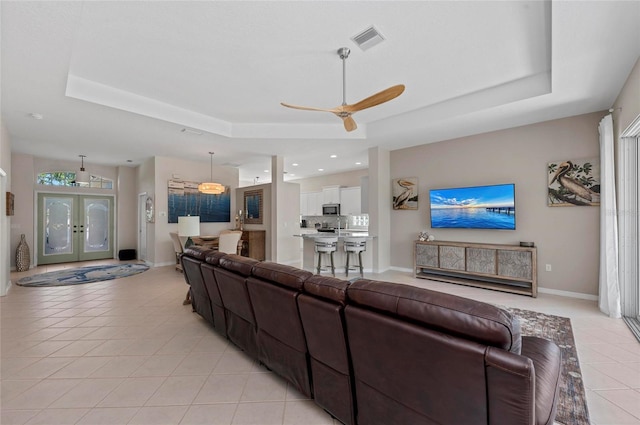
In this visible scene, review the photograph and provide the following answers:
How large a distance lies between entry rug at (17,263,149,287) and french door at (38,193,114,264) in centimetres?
150

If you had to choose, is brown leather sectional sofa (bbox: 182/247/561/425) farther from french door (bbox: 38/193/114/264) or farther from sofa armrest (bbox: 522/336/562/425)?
french door (bbox: 38/193/114/264)

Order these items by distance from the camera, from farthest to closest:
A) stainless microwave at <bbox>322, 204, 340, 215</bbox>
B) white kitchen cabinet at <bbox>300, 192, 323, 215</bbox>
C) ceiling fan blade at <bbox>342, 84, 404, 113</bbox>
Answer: white kitchen cabinet at <bbox>300, 192, 323, 215</bbox> < stainless microwave at <bbox>322, 204, 340, 215</bbox> < ceiling fan blade at <bbox>342, 84, 404, 113</bbox>

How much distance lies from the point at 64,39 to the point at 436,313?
3.48 metres

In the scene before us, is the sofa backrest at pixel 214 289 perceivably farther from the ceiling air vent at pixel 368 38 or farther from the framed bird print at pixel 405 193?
the framed bird print at pixel 405 193

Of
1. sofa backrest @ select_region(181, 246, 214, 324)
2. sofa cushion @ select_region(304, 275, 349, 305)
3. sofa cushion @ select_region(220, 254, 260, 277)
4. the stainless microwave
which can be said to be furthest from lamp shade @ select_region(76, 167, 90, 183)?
sofa cushion @ select_region(304, 275, 349, 305)

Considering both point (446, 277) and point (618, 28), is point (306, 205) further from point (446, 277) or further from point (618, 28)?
point (618, 28)

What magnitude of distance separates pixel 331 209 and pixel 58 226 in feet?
25.3

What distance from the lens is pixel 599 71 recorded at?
2.91 metres

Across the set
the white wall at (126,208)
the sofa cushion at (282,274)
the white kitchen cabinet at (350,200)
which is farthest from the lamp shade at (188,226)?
the white kitchen cabinet at (350,200)

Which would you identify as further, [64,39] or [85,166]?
[85,166]

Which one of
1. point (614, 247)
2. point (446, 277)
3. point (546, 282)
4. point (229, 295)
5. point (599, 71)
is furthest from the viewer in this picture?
point (446, 277)

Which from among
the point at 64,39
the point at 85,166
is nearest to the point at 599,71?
the point at 64,39

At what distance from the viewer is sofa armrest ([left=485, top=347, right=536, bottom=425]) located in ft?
3.15

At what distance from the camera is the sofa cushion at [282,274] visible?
1.82m
